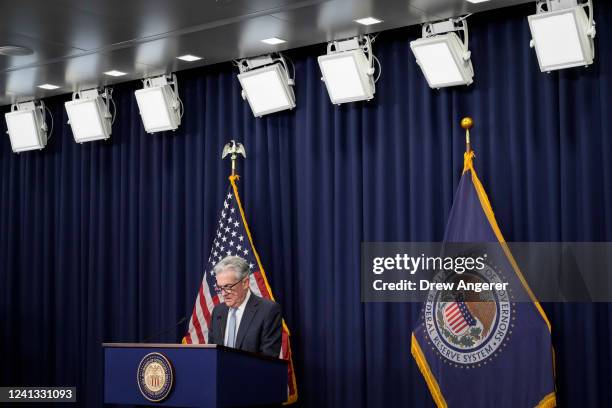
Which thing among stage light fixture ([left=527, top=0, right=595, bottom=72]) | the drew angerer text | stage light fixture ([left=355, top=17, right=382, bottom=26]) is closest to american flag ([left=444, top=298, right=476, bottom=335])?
the drew angerer text

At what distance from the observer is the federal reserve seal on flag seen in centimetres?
672

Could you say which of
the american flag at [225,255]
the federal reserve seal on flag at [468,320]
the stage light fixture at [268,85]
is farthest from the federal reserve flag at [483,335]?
the stage light fixture at [268,85]

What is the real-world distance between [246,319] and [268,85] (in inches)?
81.6

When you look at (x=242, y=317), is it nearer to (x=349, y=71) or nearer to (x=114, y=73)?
(x=349, y=71)

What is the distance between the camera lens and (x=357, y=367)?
24.6 feet

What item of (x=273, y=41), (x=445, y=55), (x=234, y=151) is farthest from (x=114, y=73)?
(x=445, y=55)

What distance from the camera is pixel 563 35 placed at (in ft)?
21.2

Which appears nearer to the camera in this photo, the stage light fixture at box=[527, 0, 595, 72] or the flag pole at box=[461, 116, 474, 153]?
the stage light fixture at box=[527, 0, 595, 72]

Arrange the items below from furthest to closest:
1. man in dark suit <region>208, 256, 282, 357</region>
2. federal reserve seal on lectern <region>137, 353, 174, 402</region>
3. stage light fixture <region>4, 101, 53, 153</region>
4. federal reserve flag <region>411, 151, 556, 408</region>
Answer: stage light fixture <region>4, 101, 53, 153</region> < man in dark suit <region>208, 256, 282, 357</region> < federal reserve flag <region>411, 151, 556, 408</region> < federal reserve seal on lectern <region>137, 353, 174, 402</region>

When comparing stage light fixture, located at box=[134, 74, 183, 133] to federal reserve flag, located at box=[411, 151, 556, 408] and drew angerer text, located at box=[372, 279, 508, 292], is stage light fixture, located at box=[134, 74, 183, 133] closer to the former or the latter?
drew angerer text, located at box=[372, 279, 508, 292]

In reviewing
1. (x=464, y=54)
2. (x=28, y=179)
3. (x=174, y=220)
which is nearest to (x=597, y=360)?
(x=464, y=54)

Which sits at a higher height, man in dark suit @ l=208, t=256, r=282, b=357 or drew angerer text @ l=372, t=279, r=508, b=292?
drew angerer text @ l=372, t=279, r=508, b=292

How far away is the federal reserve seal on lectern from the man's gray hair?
118cm

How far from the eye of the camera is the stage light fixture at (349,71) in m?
7.51
